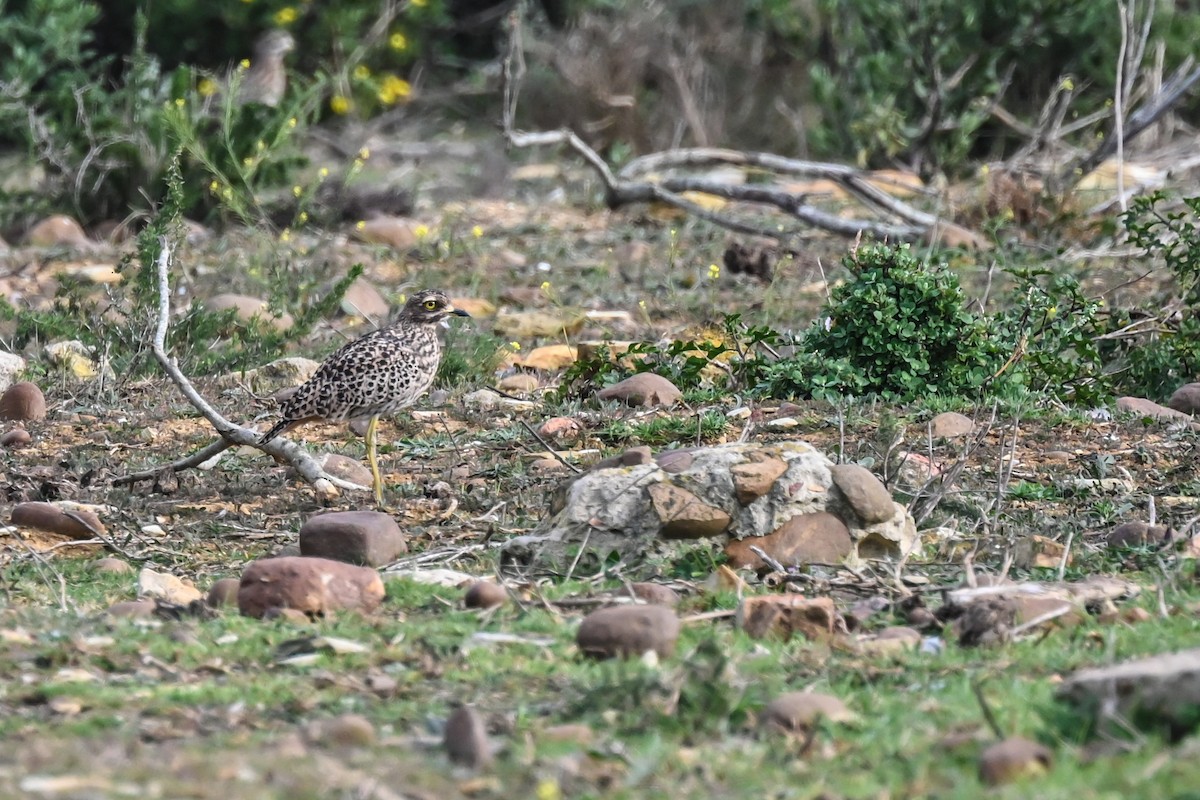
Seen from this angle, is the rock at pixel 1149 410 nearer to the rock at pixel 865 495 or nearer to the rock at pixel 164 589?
the rock at pixel 865 495

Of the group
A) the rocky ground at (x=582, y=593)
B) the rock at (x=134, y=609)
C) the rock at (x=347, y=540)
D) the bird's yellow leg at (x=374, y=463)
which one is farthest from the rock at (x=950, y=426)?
the rock at (x=134, y=609)

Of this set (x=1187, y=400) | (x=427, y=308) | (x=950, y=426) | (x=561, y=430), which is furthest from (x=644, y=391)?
(x=1187, y=400)

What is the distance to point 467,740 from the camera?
3.54m

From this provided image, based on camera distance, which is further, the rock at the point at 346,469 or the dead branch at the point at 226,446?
the rock at the point at 346,469

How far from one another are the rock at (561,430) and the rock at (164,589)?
2049mm

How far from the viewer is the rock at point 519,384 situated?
7.95m

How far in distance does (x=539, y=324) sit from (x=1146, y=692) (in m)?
6.15

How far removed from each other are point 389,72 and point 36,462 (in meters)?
11.9

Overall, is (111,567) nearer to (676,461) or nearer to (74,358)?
(676,461)

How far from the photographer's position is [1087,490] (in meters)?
6.18

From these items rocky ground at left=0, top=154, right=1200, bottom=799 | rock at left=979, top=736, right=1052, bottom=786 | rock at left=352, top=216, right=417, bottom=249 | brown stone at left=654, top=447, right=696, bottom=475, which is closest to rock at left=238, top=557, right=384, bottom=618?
rocky ground at left=0, top=154, right=1200, bottom=799

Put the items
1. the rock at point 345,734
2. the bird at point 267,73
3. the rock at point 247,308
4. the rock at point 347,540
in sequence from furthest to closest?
the bird at point 267,73 → the rock at point 247,308 → the rock at point 347,540 → the rock at point 345,734

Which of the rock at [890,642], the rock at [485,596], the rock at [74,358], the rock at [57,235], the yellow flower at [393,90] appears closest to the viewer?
the rock at [890,642]

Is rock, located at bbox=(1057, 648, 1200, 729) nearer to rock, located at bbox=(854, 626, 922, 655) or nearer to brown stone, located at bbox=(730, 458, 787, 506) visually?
rock, located at bbox=(854, 626, 922, 655)
